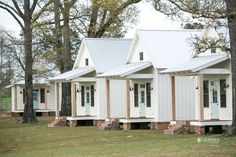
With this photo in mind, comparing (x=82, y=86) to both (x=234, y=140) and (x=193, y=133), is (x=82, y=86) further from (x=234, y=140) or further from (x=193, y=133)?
(x=234, y=140)

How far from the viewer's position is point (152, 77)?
33.9 metres

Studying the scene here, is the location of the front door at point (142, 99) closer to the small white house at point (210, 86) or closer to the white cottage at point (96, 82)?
the white cottage at point (96, 82)

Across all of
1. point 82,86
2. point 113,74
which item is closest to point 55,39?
point 82,86

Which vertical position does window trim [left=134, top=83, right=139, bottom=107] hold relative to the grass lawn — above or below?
above

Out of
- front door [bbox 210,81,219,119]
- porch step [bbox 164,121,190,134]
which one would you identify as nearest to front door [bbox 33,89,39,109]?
front door [bbox 210,81,219,119]

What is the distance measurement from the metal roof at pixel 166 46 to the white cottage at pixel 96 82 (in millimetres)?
2594

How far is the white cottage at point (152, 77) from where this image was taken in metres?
33.4

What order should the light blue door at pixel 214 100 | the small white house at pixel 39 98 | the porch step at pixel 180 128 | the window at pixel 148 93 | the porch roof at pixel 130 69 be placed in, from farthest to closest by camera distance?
1. the small white house at pixel 39 98
2. the window at pixel 148 93
3. the porch roof at pixel 130 69
4. the light blue door at pixel 214 100
5. the porch step at pixel 180 128

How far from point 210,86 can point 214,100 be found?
77 centimetres

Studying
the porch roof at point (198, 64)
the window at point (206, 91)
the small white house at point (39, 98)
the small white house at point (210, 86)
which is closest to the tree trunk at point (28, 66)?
the small white house at point (210, 86)

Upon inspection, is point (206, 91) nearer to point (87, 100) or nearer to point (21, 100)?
point (87, 100)

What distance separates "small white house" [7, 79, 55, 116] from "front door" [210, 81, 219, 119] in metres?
31.3

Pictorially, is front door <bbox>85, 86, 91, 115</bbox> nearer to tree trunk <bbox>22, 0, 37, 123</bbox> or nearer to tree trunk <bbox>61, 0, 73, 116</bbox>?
tree trunk <bbox>61, 0, 73, 116</bbox>

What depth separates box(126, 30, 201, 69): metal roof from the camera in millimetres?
33656
